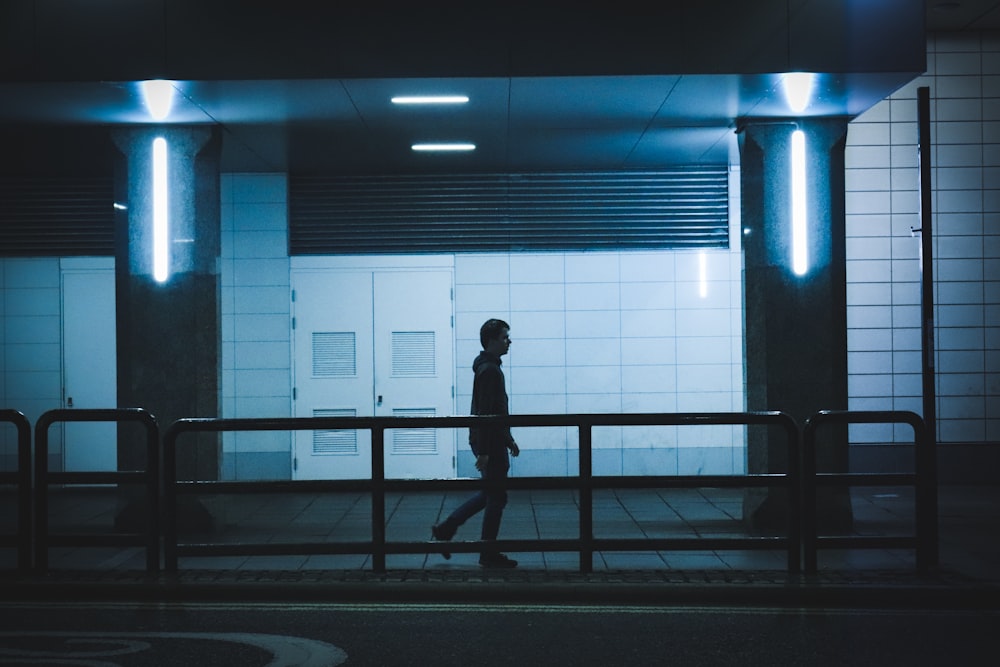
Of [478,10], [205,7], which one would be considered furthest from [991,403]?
[205,7]

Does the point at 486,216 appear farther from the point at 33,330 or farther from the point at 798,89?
the point at 33,330

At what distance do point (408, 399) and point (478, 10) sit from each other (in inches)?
208

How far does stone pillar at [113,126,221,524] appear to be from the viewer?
9.88 meters

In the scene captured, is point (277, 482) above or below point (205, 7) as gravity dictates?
below

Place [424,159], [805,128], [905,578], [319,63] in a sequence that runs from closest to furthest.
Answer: [905,578] < [319,63] < [805,128] < [424,159]

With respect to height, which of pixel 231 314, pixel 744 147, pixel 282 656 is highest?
pixel 744 147

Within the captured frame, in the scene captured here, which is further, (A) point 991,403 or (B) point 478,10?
(A) point 991,403

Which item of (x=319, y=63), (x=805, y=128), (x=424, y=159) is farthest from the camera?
(x=424, y=159)

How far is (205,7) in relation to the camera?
343 inches

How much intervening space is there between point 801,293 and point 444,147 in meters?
3.86

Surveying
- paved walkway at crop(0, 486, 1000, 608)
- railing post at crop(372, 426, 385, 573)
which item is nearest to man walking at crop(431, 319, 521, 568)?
paved walkway at crop(0, 486, 1000, 608)

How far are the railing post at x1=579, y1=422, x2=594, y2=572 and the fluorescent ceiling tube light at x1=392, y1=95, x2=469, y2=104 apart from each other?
3.36 meters

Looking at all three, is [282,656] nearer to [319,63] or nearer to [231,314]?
[319,63]

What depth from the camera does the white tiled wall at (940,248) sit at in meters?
12.6
